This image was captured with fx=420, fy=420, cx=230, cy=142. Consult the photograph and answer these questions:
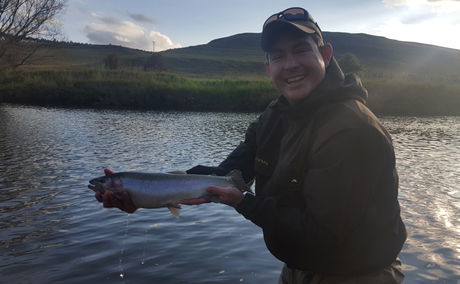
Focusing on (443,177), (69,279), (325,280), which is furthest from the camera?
(443,177)

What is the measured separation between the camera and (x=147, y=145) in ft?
64.4

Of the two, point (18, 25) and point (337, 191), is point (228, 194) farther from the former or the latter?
point (18, 25)

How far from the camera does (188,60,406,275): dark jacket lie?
108 inches

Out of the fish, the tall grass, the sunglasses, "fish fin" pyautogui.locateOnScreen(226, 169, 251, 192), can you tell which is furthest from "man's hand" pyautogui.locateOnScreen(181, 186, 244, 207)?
the tall grass

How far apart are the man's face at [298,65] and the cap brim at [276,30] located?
53mm

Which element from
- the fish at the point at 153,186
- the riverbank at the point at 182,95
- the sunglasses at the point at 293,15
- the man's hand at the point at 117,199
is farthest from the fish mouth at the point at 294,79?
the riverbank at the point at 182,95

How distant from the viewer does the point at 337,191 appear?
8.95 feet

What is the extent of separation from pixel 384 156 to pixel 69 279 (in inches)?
210

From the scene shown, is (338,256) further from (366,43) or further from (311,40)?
(366,43)

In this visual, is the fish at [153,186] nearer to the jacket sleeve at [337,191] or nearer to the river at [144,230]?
the jacket sleeve at [337,191]

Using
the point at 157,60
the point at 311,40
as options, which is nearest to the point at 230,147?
the point at 311,40

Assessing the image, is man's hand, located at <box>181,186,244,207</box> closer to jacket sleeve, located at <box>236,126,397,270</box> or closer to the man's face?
jacket sleeve, located at <box>236,126,397,270</box>

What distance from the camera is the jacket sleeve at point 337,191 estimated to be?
2.73 meters

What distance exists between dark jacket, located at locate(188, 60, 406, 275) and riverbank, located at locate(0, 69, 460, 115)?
43.3 meters
